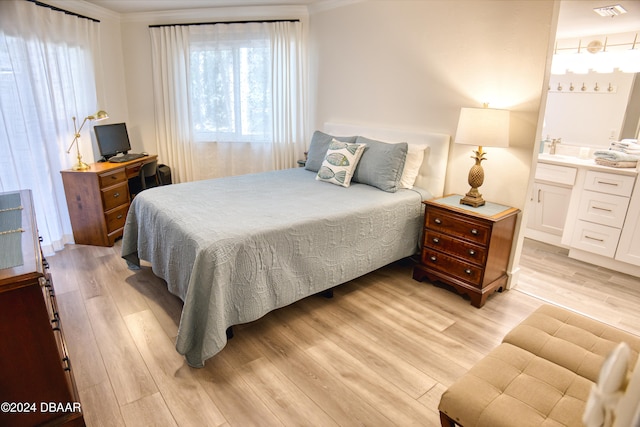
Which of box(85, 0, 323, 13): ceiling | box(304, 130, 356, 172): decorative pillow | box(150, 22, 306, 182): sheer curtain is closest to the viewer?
box(304, 130, 356, 172): decorative pillow

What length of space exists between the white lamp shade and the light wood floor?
120cm

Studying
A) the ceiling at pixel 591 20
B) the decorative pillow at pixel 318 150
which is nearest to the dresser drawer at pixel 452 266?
the decorative pillow at pixel 318 150

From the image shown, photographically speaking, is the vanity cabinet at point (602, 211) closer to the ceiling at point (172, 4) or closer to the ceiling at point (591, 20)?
the ceiling at point (591, 20)

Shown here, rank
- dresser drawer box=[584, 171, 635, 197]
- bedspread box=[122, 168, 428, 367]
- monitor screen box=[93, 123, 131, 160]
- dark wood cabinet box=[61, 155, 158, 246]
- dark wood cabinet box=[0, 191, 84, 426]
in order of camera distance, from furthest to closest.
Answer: monitor screen box=[93, 123, 131, 160] < dark wood cabinet box=[61, 155, 158, 246] < dresser drawer box=[584, 171, 635, 197] < bedspread box=[122, 168, 428, 367] < dark wood cabinet box=[0, 191, 84, 426]

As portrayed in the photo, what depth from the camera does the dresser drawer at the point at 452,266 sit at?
267 cm

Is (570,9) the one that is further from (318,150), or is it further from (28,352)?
(28,352)

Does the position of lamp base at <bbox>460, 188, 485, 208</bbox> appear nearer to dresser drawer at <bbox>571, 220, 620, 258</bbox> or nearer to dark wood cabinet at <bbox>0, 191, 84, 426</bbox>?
dresser drawer at <bbox>571, 220, 620, 258</bbox>

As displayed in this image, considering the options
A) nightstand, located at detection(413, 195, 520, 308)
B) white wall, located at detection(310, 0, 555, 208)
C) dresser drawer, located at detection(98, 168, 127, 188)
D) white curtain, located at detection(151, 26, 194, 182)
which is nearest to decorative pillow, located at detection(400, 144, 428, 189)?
white wall, located at detection(310, 0, 555, 208)

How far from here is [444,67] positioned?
3094 mm

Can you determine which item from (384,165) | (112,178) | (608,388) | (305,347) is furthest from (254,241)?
(112,178)

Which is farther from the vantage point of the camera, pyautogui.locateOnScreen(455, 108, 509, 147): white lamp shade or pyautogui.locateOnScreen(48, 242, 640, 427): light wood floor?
pyautogui.locateOnScreen(455, 108, 509, 147): white lamp shade

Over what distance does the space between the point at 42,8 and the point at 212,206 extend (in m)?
2.56

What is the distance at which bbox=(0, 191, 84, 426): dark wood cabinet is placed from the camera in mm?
1343

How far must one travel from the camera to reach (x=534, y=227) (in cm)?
396
